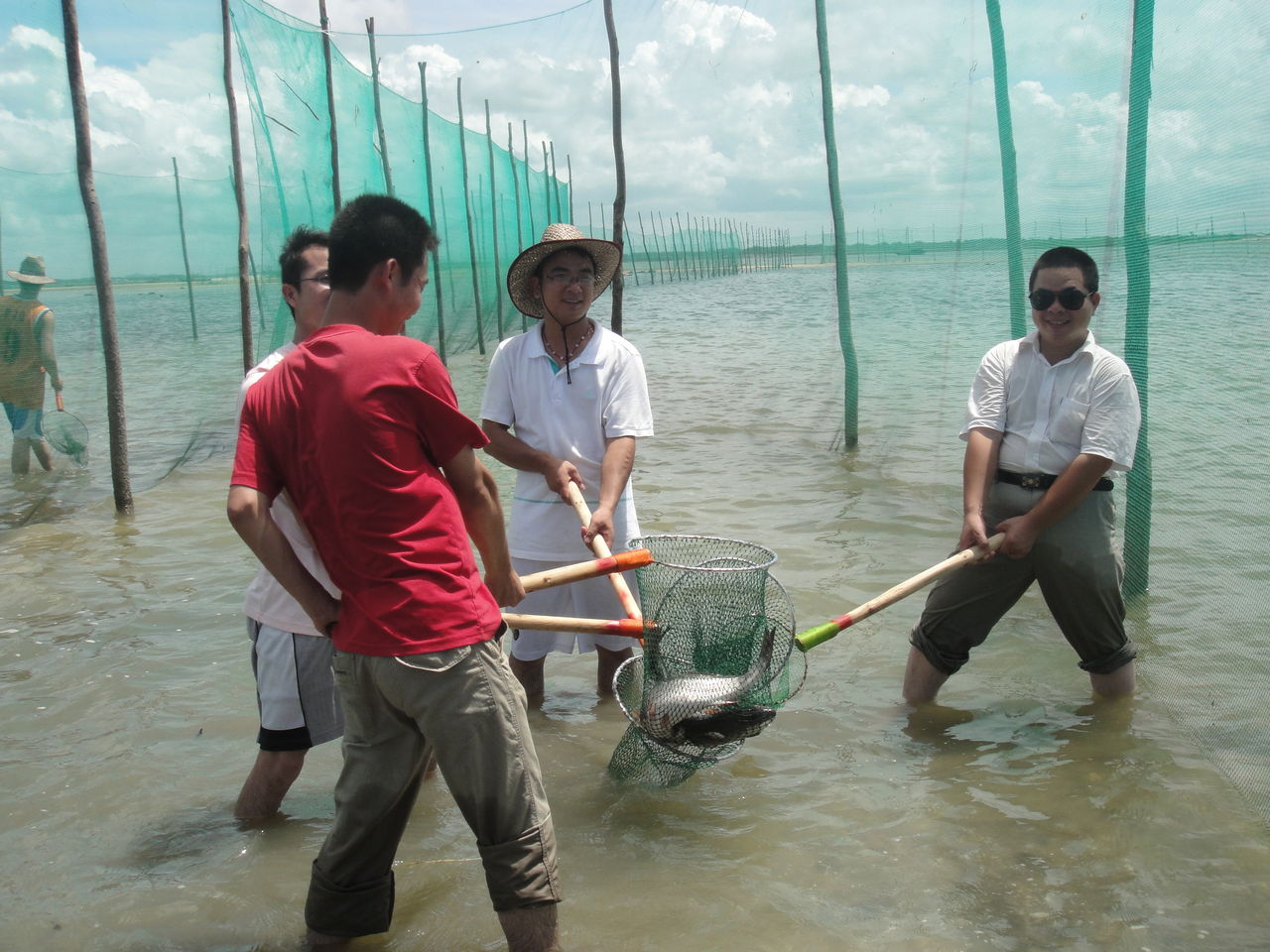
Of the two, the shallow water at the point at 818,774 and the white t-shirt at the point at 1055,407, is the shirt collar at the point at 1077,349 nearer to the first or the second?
the white t-shirt at the point at 1055,407

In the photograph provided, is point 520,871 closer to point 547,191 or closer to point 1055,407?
point 1055,407

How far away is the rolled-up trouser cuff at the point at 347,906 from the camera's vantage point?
7.98 ft

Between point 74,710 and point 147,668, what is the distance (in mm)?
494

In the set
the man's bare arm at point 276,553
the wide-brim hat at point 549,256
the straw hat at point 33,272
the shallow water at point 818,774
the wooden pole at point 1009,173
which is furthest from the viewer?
the straw hat at point 33,272

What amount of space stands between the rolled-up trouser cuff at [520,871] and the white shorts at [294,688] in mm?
800

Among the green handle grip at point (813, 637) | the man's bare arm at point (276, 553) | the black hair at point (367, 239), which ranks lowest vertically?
the green handle grip at point (813, 637)

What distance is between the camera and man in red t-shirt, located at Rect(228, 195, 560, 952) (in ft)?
7.03

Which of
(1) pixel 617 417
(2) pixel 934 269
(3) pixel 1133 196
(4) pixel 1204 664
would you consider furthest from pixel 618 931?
(2) pixel 934 269

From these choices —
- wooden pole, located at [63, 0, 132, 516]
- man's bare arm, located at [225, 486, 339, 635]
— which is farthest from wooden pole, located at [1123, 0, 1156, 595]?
wooden pole, located at [63, 0, 132, 516]

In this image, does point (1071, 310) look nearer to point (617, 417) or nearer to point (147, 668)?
point (617, 417)

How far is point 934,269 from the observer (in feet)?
25.9

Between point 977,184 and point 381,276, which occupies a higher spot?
point 977,184

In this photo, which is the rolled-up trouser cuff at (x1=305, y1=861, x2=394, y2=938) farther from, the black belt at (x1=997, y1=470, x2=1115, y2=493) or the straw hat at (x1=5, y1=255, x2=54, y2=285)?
the straw hat at (x1=5, y1=255, x2=54, y2=285)

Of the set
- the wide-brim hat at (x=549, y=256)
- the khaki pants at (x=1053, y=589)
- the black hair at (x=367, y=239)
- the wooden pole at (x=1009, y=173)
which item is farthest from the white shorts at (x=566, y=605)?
the wooden pole at (x=1009, y=173)
